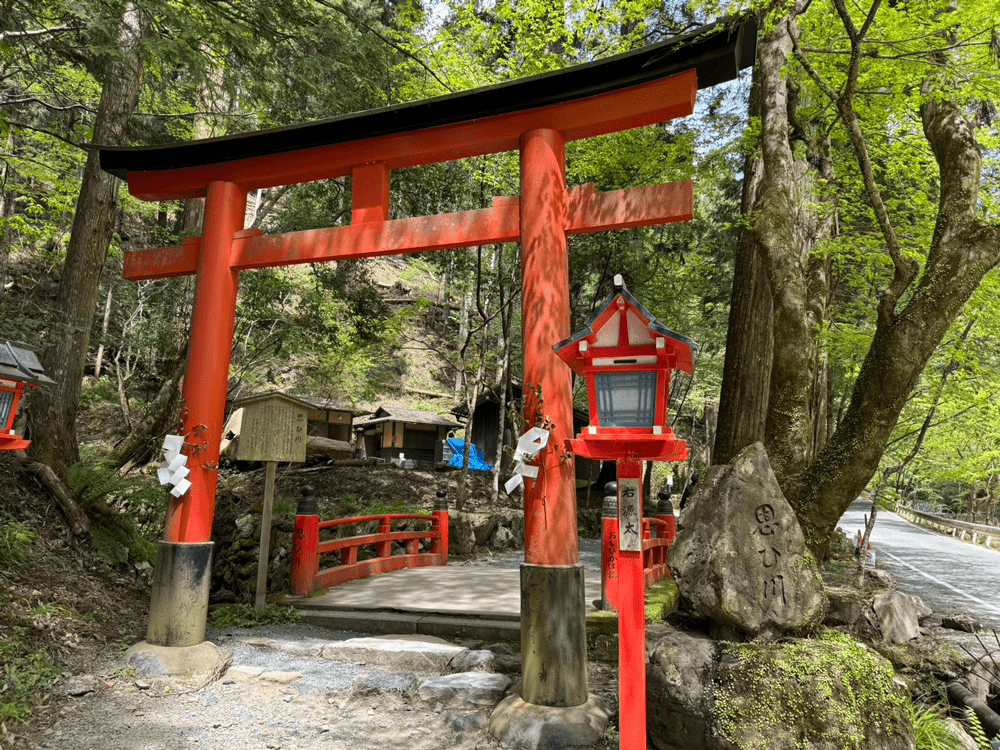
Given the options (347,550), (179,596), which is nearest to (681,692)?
(179,596)

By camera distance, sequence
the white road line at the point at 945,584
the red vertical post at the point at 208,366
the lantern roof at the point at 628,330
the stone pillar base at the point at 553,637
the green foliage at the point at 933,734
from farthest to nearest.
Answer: the white road line at the point at 945,584, the red vertical post at the point at 208,366, the stone pillar base at the point at 553,637, the green foliage at the point at 933,734, the lantern roof at the point at 628,330

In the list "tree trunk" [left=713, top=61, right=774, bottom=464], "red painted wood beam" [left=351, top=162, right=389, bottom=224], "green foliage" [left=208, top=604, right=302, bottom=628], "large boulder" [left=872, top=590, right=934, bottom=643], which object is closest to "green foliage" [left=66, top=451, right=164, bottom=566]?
"green foliage" [left=208, top=604, right=302, bottom=628]

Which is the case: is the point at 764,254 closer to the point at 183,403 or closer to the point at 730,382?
the point at 730,382

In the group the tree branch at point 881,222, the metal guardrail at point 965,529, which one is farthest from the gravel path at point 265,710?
the metal guardrail at point 965,529

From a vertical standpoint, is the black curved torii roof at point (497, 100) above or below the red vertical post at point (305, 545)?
above

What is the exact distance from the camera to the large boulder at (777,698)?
3.62 meters

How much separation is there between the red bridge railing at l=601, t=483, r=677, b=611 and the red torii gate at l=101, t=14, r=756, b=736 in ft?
4.57

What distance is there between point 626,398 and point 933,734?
363cm

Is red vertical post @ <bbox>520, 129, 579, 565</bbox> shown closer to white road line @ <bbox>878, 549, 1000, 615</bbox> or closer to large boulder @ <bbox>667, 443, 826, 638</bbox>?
large boulder @ <bbox>667, 443, 826, 638</bbox>

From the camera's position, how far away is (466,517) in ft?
43.5

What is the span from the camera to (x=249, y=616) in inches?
283

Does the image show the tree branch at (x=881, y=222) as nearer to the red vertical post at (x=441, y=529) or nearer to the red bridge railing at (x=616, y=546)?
the red bridge railing at (x=616, y=546)

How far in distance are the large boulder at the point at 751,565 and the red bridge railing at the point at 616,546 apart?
1464 millimetres

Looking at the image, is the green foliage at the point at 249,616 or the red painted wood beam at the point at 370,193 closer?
the red painted wood beam at the point at 370,193
